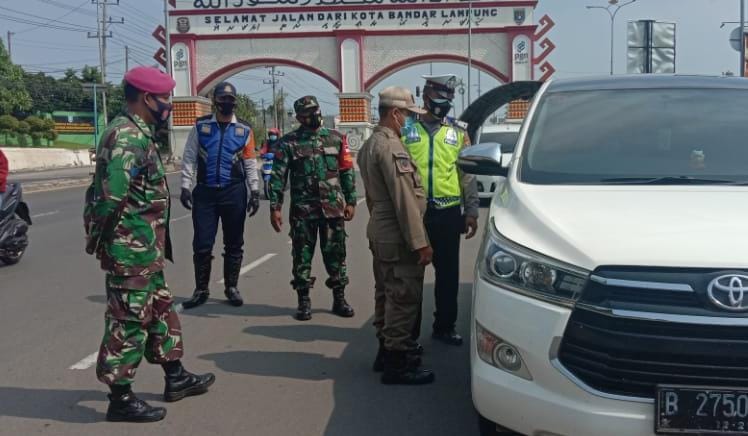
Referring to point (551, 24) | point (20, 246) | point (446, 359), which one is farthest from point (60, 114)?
point (446, 359)

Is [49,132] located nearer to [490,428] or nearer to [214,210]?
[214,210]

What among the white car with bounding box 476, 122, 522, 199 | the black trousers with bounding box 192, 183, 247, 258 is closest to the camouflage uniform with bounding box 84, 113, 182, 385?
the black trousers with bounding box 192, 183, 247, 258

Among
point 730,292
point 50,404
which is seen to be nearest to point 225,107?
point 50,404

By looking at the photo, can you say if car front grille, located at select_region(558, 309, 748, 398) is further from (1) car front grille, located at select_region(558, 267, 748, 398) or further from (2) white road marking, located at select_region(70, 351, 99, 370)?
(2) white road marking, located at select_region(70, 351, 99, 370)

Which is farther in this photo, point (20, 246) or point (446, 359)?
point (20, 246)

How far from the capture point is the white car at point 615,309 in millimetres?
2789

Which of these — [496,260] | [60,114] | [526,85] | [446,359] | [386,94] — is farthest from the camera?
[60,114]

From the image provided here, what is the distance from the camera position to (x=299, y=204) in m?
6.61

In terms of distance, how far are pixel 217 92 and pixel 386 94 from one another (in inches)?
91.8

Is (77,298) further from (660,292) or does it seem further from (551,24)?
(551,24)

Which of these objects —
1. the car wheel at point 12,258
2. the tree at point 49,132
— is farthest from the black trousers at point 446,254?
the tree at point 49,132

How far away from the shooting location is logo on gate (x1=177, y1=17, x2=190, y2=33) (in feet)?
135

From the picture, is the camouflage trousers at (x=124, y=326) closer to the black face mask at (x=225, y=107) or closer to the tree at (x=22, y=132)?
the black face mask at (x=225, y=107)

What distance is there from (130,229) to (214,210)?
2.86 m
